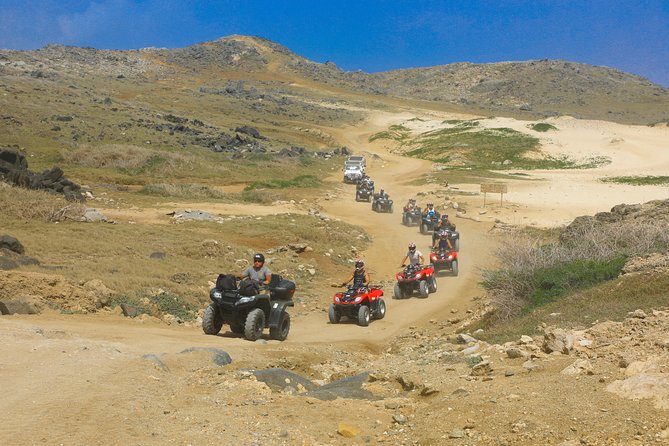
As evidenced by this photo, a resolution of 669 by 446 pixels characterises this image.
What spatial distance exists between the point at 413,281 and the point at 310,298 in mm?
2801

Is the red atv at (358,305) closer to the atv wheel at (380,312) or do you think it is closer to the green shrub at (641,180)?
the atv wheel at (380,312)

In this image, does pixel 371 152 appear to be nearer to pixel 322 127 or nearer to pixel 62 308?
pixel 322 127

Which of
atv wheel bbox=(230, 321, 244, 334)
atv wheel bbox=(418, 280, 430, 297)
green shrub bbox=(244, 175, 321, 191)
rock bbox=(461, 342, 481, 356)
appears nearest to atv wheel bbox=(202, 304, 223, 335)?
atv wheel bbox=(230, 321, 244, 334)

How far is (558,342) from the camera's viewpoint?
841 cm

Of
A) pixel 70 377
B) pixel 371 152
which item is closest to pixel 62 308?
pixel 70 377

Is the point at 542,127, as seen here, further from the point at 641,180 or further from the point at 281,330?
the point at 281,330

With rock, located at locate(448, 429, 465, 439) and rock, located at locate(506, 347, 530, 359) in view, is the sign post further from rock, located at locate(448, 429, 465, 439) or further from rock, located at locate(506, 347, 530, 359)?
rock, located at locate(448, 429, 465, 439)

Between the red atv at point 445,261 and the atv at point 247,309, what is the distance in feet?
28.5

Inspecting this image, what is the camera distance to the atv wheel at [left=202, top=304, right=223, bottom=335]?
39.5ft

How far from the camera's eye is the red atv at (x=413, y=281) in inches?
686

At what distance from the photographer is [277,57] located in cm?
14612

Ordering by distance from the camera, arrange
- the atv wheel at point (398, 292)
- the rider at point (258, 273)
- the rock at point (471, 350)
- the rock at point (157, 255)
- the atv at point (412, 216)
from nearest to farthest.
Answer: the rock at point (471, 350) < the rider at point (258, 273) < the atv wheel at point (398, 292) < the rock at point (157, 255) < the atv at point (412, 216)

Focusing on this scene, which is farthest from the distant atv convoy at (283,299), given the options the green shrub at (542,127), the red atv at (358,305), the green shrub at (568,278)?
the green shrub at (542,127)

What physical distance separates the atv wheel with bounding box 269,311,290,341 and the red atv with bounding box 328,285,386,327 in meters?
2.40
